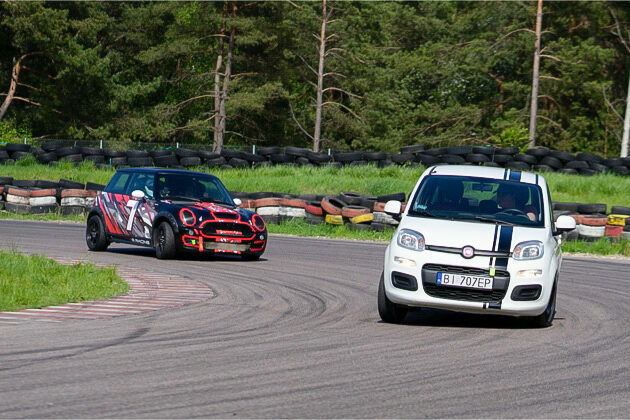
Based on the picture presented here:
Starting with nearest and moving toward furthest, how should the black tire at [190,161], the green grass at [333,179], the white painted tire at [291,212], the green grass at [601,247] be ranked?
the green grass at [601,247]
the white painted tire at [291,212]
the green grass at [333,179]
the black tire at [190,161]

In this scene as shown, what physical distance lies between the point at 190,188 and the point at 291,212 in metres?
8.23

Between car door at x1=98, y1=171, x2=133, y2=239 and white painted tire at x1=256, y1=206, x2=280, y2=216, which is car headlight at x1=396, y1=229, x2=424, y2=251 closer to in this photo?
car door at x1=98, y1=171, x2=133, y2=239

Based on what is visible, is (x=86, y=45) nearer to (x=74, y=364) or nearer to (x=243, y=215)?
(x=243, y=215)

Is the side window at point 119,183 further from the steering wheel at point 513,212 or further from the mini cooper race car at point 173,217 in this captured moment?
the steering wheel at point 513,212

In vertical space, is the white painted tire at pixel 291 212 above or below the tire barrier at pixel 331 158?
below

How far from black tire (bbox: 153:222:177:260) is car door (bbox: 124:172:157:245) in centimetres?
19

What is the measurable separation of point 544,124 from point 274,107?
16.3 meters

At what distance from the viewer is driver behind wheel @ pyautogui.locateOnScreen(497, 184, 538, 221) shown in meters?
11.0

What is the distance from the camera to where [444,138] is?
55031mm

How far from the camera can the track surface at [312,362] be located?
627 cm

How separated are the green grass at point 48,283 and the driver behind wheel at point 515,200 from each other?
180 inches

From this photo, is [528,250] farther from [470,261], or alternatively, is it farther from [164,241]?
[164,241]

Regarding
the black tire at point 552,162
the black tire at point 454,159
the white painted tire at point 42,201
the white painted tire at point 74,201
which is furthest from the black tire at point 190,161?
the black tire at point 552,162

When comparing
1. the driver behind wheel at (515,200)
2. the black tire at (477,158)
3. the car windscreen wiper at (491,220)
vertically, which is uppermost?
the black tire at (477,158)
